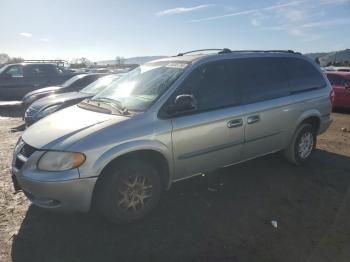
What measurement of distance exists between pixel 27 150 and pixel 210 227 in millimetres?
2150

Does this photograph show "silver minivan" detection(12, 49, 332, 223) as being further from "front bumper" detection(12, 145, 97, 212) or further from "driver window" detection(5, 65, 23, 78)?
"driver window" detection(5, 65, 23, 78)

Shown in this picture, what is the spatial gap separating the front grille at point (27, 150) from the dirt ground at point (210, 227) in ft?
2.67

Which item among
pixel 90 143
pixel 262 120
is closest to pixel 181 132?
pixel 90 143

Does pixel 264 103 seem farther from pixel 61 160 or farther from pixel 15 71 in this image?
pixel 15 71

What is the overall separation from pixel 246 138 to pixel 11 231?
3061 mm

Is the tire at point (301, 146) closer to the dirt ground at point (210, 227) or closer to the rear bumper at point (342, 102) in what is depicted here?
the dirt ground at point (210, 227)

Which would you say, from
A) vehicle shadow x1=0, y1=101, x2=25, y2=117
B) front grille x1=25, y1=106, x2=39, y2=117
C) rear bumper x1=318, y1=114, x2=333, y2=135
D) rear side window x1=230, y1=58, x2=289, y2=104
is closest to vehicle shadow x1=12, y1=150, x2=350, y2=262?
rear bumper x1=318, y1=114, x2=333, y2=135

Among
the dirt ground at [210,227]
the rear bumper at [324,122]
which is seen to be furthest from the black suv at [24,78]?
the rear bumper at [324,122]

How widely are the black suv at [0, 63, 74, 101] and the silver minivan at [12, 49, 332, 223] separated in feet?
34.8

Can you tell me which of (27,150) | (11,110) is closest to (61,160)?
(27,150)

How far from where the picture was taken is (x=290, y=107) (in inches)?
213

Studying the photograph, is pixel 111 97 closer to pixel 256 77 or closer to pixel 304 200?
pixel 256 77

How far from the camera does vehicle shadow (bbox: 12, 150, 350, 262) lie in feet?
11.3

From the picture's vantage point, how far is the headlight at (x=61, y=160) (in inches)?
136
